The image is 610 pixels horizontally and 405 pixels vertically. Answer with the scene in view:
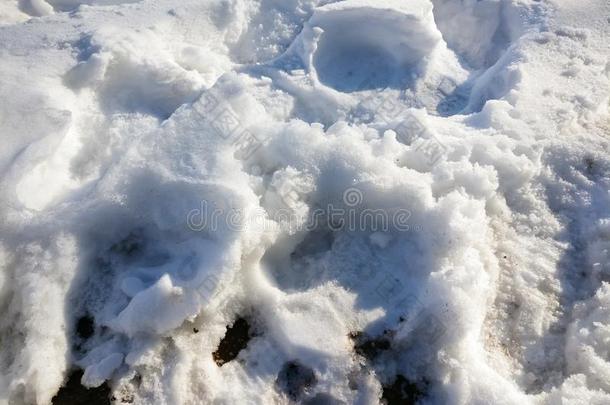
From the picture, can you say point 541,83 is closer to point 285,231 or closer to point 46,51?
point 285,231

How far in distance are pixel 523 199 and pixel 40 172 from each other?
9.70 feet

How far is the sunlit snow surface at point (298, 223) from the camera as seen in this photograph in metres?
2.36

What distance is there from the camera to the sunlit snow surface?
2.36m
